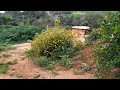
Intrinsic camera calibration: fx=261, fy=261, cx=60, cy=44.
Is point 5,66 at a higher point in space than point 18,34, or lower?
lower

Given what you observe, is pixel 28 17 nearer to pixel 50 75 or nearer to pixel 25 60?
pixel 25 60

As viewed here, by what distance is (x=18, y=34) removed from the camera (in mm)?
15047

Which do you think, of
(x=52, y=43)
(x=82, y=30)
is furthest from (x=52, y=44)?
(x=82, y=30)

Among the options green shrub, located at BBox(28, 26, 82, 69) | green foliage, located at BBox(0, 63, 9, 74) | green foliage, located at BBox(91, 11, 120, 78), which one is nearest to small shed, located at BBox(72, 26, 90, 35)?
green shrub, located at BBox(28, 26, 82, 69)

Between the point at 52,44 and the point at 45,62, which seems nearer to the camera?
the point at 45,62

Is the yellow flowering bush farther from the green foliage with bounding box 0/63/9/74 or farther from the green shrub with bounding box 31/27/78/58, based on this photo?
the green foliage with bounding box 0/63/9/74

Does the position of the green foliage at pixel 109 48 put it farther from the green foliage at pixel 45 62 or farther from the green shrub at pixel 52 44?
the green shrub at pixel 52 44

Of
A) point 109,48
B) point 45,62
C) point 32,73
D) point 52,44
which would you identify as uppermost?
point 109,48

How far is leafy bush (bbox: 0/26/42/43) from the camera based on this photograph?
14.7 metres

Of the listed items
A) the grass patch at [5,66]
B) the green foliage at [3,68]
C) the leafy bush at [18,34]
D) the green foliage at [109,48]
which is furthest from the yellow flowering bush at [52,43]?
the leafy bush at [18,34]

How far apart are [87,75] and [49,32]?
8.95 ft

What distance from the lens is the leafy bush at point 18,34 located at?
48.1ft

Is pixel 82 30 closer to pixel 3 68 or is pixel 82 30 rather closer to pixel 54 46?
pixel 54 46
